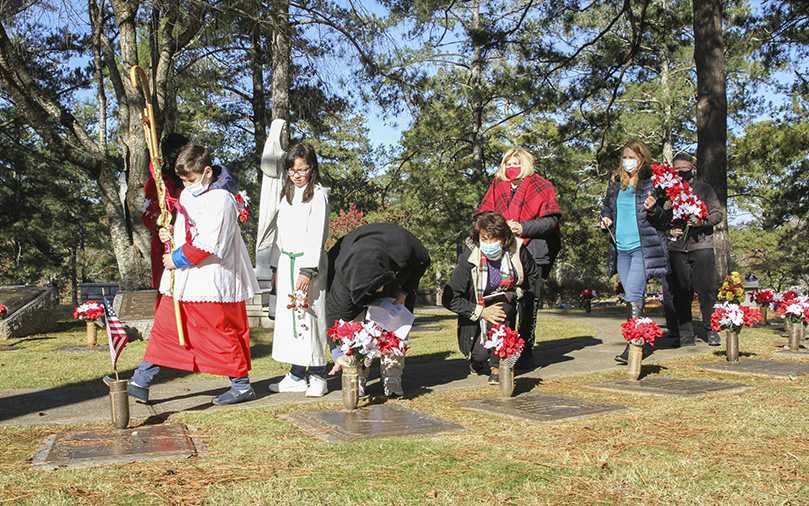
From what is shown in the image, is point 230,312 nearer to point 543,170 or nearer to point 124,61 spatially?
point 124,61

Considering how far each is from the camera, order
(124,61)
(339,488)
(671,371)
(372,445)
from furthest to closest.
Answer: (124,61), (671,371), (372,445), (339,488)

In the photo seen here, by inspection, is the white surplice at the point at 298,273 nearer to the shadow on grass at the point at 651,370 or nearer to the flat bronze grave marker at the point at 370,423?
the flat bronze grave marker at the point at 370,423

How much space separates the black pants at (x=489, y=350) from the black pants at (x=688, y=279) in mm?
3001

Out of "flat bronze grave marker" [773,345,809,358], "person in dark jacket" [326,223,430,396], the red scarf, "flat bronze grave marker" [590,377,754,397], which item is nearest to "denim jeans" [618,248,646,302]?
the red scarf

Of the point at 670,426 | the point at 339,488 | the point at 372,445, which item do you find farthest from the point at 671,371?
the point at 339,488

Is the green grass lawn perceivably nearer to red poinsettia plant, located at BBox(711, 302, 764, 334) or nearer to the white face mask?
Result: red poinsettia plant, located at BBox(711, 302, 764, 334)

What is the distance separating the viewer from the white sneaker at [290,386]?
576 centimetres

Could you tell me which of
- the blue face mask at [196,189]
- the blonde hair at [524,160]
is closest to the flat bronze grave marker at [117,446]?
the blue face mask at [196,189]

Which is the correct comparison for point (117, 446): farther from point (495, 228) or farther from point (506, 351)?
point (495, 228)

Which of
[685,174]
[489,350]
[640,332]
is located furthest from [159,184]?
[685,174]

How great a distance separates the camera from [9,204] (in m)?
26.9

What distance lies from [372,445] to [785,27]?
15.4m

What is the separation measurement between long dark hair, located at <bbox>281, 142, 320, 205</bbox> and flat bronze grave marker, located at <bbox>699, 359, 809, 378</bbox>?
393cm

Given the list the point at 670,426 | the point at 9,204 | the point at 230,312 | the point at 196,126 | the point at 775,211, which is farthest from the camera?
the point at 196,126
